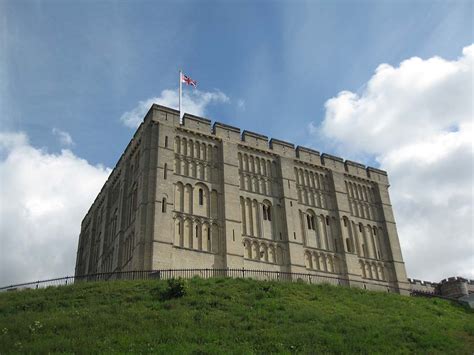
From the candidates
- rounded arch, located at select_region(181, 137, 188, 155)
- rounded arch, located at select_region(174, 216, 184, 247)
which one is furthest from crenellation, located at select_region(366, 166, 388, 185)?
rounded arch, located at select_region(174, 216, 184, 247)

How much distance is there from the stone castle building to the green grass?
322 inches

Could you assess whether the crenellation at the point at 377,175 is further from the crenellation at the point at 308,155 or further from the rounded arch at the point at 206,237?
the rounded arch at the point at 206,237

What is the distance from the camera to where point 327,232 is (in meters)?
43.9

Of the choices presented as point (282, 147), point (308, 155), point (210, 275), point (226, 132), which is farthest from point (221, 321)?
point (308, 155)

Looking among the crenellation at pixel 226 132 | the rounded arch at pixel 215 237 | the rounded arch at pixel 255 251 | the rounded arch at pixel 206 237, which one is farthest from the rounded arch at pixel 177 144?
the rounded arch at pixel 255 251

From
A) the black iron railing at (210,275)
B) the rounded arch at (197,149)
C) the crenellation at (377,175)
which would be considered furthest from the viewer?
the crenellation at (377,175)

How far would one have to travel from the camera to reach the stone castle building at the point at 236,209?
36.7 metres

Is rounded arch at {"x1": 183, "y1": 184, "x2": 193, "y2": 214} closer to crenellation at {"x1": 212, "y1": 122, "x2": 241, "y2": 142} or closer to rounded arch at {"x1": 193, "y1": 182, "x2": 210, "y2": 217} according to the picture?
rounded arch at {"x1": 193, "y1": 182, "x2": 210, "y2": 217}

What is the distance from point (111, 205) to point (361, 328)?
2917 cm

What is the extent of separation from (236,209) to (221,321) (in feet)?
61.6

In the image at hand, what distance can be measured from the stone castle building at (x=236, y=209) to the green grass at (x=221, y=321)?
26.8 ft

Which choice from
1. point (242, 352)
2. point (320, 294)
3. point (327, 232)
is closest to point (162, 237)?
point (320, 294)

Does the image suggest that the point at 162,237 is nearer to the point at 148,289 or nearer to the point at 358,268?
the point at 148,289

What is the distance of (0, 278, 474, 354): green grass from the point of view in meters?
18.0
